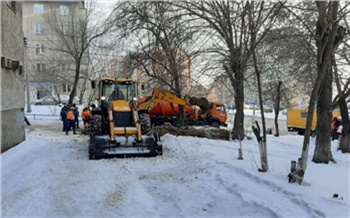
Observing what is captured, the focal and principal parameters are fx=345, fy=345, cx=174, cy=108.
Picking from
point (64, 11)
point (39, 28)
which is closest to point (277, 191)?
point (64, 11)

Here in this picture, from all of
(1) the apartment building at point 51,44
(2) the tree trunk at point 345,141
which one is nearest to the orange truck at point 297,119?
(2) the tree trunk at point 345,141

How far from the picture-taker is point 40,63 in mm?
44188

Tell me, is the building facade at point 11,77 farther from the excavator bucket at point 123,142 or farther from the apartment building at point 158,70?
→ the apartment building at point 158,70

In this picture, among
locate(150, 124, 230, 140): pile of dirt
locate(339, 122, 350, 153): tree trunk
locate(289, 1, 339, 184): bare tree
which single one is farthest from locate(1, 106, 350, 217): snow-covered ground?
locate(150, 124, 230, 140): pile of dirt

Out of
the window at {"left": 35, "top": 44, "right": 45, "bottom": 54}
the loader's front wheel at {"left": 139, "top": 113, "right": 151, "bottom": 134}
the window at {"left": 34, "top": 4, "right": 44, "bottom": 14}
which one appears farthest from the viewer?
the window at {"left": 34, "top": 4, "right": 44, "bottom": 14}

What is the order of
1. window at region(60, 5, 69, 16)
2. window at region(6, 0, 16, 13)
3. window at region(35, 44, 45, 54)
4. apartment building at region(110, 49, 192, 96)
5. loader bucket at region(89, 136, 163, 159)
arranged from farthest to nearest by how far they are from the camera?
window at region(35, 44, 45, 54) < window at region(60, 5, 69, 16) < apartment building at region(110, 49, 192, 96) < window at region(6, 0, 16, 13) < loader bucket at region(89, 136, 163, 159)

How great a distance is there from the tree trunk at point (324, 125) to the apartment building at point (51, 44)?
2402 centimetres

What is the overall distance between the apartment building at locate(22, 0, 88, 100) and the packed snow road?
22.1m

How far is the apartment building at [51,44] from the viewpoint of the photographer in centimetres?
3272

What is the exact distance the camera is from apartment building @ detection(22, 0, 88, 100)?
32.7m

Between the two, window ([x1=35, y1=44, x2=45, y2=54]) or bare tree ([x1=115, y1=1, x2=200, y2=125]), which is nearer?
bare tree ([x1=115, y1=1, x2=200, y2=125])

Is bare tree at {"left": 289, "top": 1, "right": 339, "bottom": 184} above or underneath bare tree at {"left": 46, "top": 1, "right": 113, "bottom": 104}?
underneath

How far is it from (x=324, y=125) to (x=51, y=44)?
129 ft

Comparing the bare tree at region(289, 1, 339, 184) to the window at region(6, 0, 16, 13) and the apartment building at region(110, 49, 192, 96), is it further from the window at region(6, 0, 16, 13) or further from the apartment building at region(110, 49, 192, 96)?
the window at region(6, 0, 16, 13)
